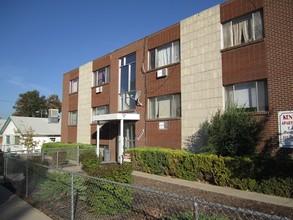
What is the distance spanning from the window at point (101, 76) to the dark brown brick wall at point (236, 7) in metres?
11.6

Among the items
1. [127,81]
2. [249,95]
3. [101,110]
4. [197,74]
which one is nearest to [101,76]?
[101,110]

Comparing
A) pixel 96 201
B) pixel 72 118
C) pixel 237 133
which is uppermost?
pixel 72 118

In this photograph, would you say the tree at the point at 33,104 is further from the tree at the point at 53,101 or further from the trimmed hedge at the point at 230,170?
the trimmed hedge at the point at 230,170

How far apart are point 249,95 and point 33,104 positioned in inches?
3125

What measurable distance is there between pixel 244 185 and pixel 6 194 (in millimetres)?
7976

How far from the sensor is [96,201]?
22.5 ft

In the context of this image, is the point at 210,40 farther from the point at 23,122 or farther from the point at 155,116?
the point at 23,122

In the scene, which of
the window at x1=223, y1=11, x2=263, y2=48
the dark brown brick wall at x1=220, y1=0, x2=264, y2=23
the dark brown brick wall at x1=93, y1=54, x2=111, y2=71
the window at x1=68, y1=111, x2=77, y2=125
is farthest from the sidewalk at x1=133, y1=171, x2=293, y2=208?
the window at x1=68, y1=111, x2=77, y2=125

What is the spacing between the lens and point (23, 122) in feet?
138

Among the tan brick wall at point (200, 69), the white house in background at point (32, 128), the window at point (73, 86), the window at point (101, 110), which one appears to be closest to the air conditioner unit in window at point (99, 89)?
the window at point (101, 110)

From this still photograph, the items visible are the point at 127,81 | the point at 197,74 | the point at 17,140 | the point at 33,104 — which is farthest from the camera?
the point at 33,104

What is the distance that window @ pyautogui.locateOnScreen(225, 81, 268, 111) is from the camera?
514 inches

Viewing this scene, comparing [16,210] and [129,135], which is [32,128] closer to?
[129,135]

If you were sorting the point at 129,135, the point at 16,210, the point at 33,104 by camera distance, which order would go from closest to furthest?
the point at 16,210 → the point at 129,135 → the point at 33,104
